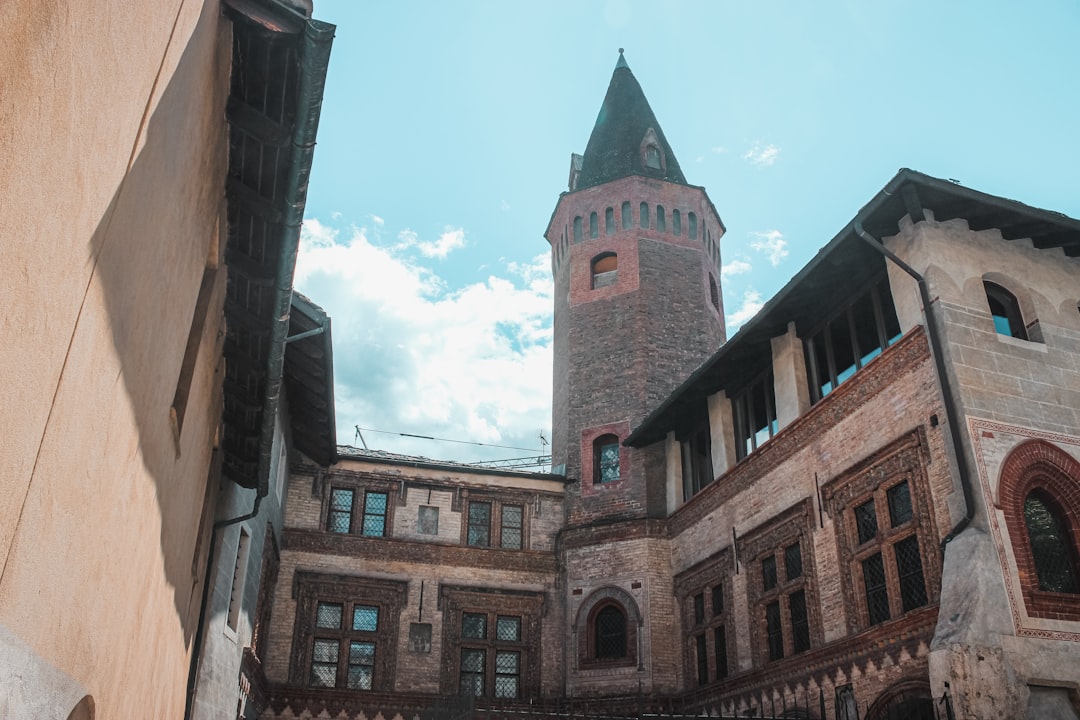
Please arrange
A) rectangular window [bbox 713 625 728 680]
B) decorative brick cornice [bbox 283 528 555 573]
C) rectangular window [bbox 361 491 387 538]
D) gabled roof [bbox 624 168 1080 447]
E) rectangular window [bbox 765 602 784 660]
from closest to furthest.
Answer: gabled roof [bbox 624 168 1080 447], rectangular window [bbox 765 602 784 660], rectangular window [bbox 713 625 728 680], decorative brick cornice [bbox 283 528 555 573], rectangular window [bbox 361 491 387 538]

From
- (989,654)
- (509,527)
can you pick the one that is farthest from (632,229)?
(989,654)

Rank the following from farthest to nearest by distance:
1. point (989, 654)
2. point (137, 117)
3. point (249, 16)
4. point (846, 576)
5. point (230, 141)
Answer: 1. point (846, 576)
2. point (989, 654)
3. point (230, 141)
4. point (249, 16)
5. point (137, 117)

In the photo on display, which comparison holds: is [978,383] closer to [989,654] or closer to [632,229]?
[989,654]

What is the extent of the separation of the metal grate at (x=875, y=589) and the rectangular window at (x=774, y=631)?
247cm

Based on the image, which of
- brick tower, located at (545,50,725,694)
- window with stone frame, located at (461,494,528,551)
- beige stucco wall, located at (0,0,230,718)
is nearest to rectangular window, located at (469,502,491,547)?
window with stone frame, located at (461,494,528,551)

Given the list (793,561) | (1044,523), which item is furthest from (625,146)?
(1044,523)

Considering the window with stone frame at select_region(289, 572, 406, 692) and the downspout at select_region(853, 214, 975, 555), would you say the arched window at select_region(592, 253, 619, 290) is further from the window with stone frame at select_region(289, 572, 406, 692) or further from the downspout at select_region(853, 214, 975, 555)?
the downspout at select_region(853, 214, 975, 555)

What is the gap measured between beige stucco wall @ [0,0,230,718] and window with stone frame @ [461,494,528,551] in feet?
48.9

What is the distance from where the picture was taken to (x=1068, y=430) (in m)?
12.6

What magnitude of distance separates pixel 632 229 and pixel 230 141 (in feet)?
61.2

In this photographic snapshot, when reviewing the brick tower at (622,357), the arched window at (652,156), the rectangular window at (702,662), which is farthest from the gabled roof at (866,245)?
the arched window at (652,156)

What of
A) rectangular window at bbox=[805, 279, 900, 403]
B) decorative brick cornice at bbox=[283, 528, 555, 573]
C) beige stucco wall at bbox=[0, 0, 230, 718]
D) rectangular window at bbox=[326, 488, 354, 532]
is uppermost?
rectangular window at bbox=[805, 279, 900, 403]

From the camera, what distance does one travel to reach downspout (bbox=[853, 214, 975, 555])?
454 inches

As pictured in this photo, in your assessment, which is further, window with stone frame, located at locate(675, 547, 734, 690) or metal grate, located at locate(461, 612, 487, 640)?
metal grate, located at locate(461, 612, 487, 640)
